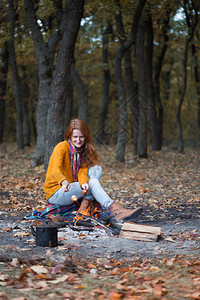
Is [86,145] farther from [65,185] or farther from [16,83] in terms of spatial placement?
[16,83]

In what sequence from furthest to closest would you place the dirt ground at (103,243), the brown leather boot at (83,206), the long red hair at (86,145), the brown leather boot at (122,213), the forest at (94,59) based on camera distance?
the forest at (94,59) → the long red hair at (86,145) → the brown leather boot at (83,206) → the brown leather boot at (122,213) → the dirt ground at (103,243)

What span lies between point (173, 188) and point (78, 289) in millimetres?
6232

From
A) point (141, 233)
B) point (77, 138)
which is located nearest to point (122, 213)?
point (141, 233)

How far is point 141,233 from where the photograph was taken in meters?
5.02

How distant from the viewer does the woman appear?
18.0 ft

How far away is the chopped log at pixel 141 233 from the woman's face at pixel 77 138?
1424mm

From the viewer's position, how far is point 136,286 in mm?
3461

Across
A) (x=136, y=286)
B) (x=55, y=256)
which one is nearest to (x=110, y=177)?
(x=55, y=256)

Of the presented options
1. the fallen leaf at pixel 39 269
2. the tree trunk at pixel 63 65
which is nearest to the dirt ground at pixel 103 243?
the fallen leaf at pixel 39 269

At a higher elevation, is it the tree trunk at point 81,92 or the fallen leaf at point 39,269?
the tree trunk at point 81,92

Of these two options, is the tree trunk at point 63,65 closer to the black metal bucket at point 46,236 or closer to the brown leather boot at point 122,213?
the brown leather boot at point 122,213

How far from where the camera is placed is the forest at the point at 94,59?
33.9 ft

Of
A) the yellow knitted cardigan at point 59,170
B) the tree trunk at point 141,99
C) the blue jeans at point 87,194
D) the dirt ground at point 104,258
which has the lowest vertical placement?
→ the dirt ground at point 104,258

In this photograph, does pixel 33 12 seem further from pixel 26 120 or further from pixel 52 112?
pixel 26 120
